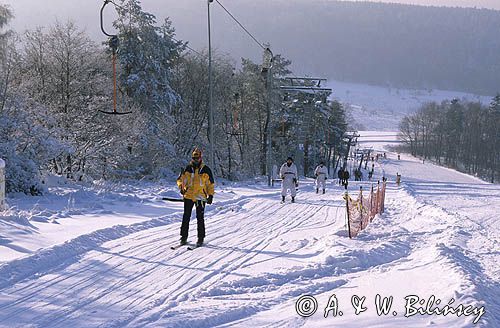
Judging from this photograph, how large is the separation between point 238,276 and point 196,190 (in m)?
3.00

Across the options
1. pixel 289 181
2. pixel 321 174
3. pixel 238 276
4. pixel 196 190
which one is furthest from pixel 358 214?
pixel 321 174

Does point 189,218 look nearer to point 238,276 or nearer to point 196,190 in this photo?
point 196,190

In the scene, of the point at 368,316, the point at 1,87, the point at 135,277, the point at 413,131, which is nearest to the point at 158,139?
the point at 1,87

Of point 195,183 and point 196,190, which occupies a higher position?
point 195,183

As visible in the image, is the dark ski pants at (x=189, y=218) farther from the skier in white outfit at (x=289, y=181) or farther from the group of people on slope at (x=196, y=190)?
the skier in white outfit at (x=289, y=181)

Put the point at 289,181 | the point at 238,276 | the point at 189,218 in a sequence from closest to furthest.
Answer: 1. the point at 238,276
2. the point at 189,218
3. the point at 289,181

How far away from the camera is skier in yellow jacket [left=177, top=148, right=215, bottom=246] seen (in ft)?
34.3

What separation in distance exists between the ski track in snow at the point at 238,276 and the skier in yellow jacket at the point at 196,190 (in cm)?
46

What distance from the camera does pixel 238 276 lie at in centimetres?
789

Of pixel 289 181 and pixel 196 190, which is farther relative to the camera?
pixel 289 181

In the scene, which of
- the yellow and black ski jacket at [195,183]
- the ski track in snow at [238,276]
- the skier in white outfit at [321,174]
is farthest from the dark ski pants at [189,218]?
the skier in white outfit at [321,174]

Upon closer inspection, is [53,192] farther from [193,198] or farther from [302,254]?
[302,254]

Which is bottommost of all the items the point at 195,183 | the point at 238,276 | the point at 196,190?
the point at 238,276

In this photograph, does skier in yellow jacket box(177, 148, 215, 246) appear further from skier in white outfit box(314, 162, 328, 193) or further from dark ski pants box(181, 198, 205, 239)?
skier in white outfit box(314, 162, 328, 193)
